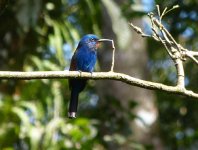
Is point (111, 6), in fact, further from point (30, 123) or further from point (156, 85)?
point (156, 85)

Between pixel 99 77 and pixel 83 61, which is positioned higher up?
pixel 83 61

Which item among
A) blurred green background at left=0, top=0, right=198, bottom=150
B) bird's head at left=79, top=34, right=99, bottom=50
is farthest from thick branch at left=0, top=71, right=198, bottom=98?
blurred green background at left=0, top=0, right=198, bottom=150

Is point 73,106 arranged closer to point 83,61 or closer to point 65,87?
point 83,61

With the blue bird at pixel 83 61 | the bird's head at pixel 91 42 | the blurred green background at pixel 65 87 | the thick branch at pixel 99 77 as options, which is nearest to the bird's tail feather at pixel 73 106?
the blue bird at pixel 83 61

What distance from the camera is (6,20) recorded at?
6543 millimetres

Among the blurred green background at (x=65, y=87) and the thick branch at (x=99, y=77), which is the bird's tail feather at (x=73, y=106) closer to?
the thick branch at (x=99, y=77)

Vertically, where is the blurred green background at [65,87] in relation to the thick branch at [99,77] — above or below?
above

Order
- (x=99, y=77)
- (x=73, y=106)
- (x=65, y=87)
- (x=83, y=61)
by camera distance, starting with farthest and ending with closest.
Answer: (x=65, y=87), (x=83, y=61), (x=73, y=106), (x=99, y=77)

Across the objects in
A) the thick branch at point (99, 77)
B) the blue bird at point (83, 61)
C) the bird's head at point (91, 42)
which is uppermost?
the bird's head at point (91, 42)

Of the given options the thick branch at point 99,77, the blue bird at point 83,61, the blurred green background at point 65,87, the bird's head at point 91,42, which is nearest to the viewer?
the thick branch at point 99,77

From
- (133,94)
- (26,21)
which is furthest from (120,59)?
(26,21)

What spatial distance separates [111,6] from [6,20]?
3.86 ft

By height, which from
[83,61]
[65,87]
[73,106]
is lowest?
[73,106]

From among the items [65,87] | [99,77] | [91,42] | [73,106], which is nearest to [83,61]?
[91,42]
